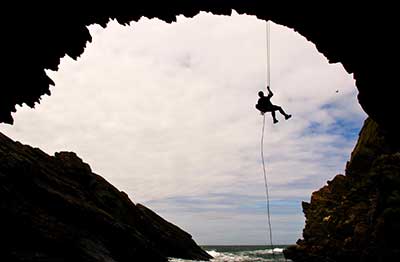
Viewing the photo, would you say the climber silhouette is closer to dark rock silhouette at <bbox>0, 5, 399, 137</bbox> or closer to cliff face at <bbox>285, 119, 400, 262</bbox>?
dark rock silhouette at <bbox>0, 5, 399, 137</bbox>

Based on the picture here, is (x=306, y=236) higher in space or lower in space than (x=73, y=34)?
lower

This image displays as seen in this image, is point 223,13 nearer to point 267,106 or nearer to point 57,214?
point 267,106

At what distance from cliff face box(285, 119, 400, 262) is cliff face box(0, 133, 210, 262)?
64.6 ft

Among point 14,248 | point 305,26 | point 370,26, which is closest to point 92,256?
point 14,248

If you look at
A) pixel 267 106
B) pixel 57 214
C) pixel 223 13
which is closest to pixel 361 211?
pixel 267 106

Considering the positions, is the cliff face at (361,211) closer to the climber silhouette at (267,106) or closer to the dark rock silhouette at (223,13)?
the dark rock silhouette at (223,13)

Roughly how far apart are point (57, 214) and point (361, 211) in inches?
1205

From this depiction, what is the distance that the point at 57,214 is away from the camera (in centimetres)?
2850

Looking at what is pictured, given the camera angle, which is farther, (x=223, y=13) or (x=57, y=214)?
(x=57, y=214)

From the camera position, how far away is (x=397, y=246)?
24.7m

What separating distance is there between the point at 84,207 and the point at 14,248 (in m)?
12.0

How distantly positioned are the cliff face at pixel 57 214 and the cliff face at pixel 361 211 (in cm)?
1969

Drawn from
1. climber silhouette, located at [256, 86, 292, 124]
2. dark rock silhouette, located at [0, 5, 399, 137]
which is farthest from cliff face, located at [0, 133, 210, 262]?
climber silhouette, located at [256, 86, 292, 124]

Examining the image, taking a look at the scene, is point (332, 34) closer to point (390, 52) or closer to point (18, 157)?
point (390, 52)
